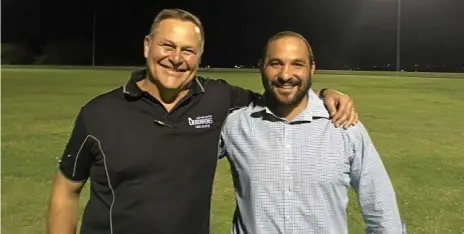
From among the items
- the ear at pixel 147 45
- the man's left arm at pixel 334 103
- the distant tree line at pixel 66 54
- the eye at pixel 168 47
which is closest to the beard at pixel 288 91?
the man's left arm at pixel 334 103

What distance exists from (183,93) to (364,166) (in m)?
0.78

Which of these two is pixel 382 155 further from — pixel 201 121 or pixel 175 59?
pixel 175 59

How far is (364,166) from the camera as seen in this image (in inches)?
97.3

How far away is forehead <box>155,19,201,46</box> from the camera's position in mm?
2574

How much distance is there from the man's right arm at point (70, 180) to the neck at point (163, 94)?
0.28 meters

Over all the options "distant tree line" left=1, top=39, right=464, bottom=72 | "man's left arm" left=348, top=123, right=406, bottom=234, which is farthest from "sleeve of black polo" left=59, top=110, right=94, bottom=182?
"distant tree line" left=1, top=39, right=464, bottom=72

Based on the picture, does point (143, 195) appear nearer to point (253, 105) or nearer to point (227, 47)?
point (253, 105)

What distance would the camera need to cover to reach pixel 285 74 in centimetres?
248

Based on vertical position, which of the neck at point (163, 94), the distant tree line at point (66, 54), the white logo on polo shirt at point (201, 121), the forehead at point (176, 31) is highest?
the forehead at point (176, 31)

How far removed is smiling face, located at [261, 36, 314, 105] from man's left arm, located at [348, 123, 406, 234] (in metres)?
0.27

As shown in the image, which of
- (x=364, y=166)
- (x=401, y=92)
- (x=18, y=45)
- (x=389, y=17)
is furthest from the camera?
(x=18, y=45)

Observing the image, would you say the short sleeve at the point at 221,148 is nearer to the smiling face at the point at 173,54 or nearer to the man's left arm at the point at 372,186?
the smiling face at the point at 173,54

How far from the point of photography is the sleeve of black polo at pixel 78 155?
2482 mm

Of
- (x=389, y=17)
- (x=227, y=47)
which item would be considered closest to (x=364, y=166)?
(x=389, y=17)
